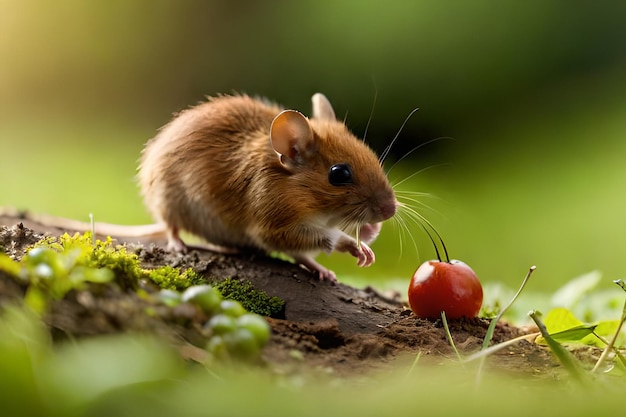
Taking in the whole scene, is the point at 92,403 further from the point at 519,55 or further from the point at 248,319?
the point at 519,55

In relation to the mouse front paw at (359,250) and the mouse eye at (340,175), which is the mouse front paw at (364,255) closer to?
the mouse front paw at (359,250)

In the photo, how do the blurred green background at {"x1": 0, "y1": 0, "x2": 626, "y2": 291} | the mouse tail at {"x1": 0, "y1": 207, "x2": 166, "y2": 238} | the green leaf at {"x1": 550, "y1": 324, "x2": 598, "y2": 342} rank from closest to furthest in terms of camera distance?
the green leaf at {"x1": 550, "y1": 324, "x2": 598, "y2": 342} < the mouse tail at {"x1": 0, "y1": 207, "x2": 166, "y2": 238} < the blurred green background at {"x1": 0, "y1": 0, "x2": 626, "y2": 291}

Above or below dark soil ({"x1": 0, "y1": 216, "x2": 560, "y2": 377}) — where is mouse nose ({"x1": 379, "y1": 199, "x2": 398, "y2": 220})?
above

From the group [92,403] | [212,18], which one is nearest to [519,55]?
[212,18]

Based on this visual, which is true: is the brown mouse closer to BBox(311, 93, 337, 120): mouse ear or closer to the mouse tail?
BBox(311, 93, 337, 120): mouse ear

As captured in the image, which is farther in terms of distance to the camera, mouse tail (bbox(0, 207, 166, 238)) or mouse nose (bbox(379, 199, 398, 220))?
mouse tail (bbox(0, 207, 166, 238))

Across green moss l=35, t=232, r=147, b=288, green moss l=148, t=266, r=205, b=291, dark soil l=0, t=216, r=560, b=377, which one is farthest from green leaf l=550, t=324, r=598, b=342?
green moss l=35, t=232, r=147, b=288

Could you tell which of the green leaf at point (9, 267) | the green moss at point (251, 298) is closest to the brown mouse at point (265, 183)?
the green moss at point (251, 298)
